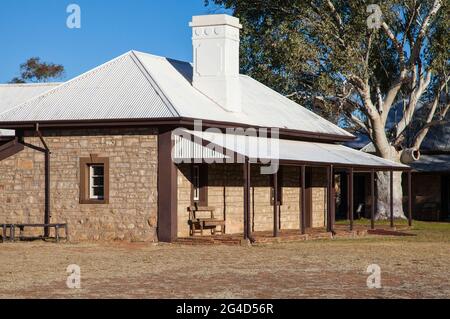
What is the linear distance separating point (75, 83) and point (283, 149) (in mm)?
5990

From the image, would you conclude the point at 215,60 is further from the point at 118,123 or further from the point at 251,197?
the point at 118,123

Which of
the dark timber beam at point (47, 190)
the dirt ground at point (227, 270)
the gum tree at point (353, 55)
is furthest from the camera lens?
the gum tree at point (353, 55)

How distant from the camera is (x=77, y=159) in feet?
87.0

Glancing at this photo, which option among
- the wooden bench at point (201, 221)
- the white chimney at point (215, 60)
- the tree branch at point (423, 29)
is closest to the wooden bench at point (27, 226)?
the wooden bench at point (201, 221)

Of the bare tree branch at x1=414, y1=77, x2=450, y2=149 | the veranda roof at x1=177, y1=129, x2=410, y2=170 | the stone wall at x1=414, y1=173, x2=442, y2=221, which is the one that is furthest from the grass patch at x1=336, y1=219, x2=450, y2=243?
the bare tree branch at x1=414, y1=77, x2=450, y2=149

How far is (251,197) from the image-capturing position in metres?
28.8

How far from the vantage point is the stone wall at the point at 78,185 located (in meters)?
25.6

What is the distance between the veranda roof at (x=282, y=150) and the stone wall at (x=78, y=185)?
137 cm

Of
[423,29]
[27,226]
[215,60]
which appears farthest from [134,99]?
[423,29]

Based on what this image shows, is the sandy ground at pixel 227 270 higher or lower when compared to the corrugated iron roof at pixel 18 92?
lower

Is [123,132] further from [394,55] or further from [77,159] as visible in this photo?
[394,55]

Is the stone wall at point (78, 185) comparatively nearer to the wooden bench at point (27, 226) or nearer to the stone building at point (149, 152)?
the stone building at point (149, 152)
